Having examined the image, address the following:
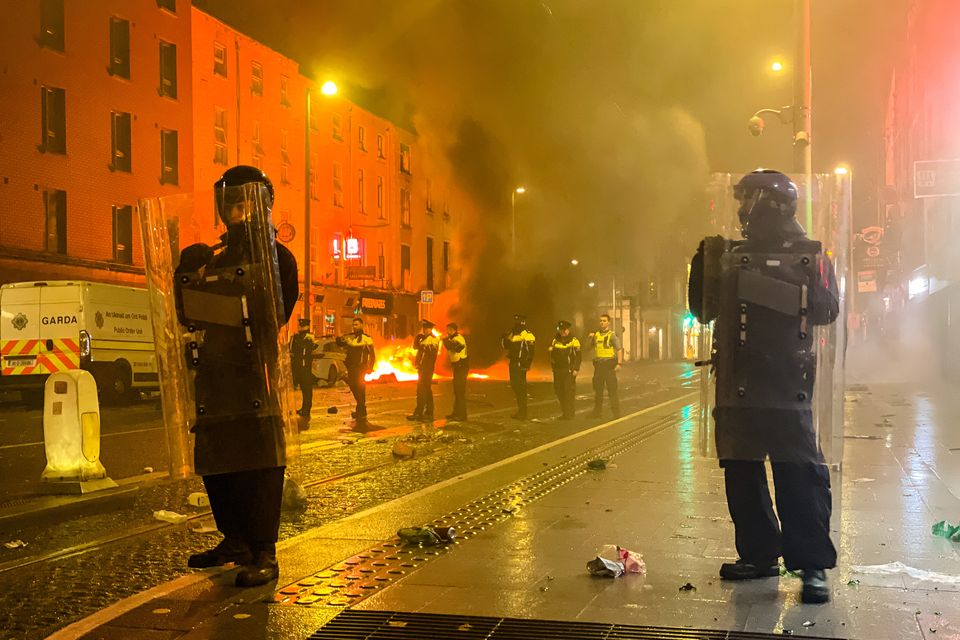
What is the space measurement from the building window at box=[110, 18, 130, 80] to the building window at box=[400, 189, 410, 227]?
15690 millimetres

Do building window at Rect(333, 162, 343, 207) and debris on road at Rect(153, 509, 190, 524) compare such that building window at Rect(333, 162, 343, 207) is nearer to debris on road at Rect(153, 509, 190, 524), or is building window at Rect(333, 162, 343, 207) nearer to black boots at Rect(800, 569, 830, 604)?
debris on road at Rect(153, 509, 190, 524)

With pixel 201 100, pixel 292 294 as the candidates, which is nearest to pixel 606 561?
pixel 292 294

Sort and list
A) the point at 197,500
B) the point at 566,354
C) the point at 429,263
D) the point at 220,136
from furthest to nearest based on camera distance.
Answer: the point at 429,263, the point at 220,136, the point at 566,354, the point at 197,500

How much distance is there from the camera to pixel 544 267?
2833 cm

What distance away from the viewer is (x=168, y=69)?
1121 inches

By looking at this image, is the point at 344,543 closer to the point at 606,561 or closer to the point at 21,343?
the point at 606,561

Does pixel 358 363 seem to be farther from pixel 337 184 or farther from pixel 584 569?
pixel 337 184

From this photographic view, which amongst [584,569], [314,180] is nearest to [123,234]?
[314,180]

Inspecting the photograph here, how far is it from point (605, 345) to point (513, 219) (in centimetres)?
1373

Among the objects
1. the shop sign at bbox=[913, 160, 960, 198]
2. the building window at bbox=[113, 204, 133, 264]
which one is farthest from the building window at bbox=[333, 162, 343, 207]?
the shop sign at bbox=[913, 160, 960, 198]

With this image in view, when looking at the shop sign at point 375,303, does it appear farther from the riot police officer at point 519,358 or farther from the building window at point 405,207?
the riot police officer at point 519,358

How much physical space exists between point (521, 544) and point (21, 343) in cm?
1593

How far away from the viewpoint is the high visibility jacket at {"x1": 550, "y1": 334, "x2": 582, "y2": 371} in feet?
48.4

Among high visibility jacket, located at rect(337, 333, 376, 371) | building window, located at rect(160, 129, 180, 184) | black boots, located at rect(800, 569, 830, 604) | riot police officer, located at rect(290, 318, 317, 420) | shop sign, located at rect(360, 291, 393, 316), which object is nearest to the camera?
black boots, located at rect(800, 569, 830, 604)
